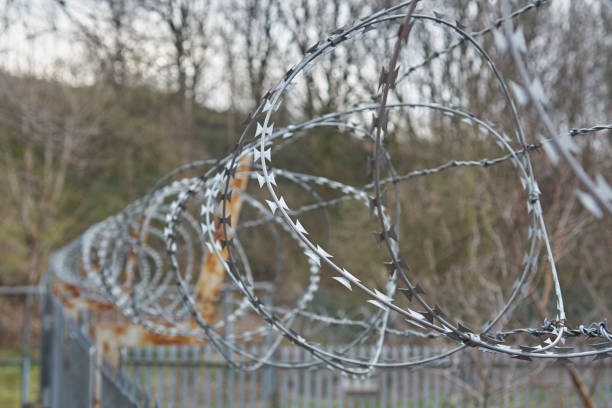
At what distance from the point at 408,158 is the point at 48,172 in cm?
917

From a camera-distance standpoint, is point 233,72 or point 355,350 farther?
point 233,72

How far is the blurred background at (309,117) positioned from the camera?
689 centimetres

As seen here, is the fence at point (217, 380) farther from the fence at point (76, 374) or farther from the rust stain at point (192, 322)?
the rust stain at point (192, 322)

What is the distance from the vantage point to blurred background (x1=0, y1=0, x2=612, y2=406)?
689 centimetres

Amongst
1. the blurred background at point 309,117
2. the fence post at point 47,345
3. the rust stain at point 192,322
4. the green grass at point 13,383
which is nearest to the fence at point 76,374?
the fence post at point 47,345

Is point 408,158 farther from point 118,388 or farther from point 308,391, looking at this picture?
point 118,388

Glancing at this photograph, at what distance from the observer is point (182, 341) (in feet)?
19.4

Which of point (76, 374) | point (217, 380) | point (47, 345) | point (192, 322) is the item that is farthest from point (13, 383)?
point (76, 374)

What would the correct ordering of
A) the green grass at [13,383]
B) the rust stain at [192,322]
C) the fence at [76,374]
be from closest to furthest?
the fence at [76,374] < the rust stain at [192,322] < the green grass at [13,383]

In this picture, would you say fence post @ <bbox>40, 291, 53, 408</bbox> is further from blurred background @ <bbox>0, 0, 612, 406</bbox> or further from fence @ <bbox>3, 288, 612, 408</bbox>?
blurred background @ <bbox>0, 0, 612, 406</bbox>

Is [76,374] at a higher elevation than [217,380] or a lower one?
higher

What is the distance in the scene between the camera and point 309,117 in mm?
12867

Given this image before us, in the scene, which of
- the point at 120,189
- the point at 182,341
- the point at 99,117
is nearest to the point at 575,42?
the point at 182,341

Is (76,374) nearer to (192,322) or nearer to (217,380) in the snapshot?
(192,322)
